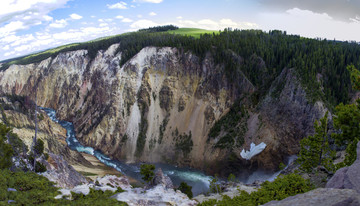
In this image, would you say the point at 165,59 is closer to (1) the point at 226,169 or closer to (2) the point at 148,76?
(2) the point at 148,76

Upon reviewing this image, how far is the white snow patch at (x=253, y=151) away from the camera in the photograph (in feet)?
161

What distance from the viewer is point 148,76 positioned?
6956 cm

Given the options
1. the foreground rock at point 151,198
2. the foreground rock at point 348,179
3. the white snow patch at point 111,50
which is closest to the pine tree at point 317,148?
the foreground rock at point 348,179

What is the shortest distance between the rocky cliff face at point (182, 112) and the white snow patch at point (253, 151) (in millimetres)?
961

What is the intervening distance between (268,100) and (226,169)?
1916 centimetres

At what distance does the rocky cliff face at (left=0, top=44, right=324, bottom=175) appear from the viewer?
161 ft

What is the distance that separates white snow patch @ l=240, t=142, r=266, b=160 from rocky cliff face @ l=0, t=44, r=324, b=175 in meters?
0.96

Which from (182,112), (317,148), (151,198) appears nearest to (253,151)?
(182,112)

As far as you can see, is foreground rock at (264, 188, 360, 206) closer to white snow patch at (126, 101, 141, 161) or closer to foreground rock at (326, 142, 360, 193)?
foreground rock at (326, 142, 360, 193)

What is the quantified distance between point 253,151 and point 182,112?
23.2 m

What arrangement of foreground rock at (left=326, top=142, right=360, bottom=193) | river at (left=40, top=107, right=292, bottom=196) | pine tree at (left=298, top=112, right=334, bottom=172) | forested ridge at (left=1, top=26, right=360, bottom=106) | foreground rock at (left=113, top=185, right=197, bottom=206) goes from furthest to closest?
1. forested ridge at (left=1, top=26, right=360, bottom=106)
2. river at (left=40, top=107, right=292, bottom=196)
3. pine tree at (left=298, top=112, right=334, bottom=172)
4. foreground rock at (left=113, top=185, right=197, bottom=206)
5. foreground rock at (left=326, top=142, right=360, bottom=193)

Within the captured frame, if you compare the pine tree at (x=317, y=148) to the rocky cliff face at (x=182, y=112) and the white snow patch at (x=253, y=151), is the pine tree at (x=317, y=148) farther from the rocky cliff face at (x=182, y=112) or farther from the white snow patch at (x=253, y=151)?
the white snow patch at (x=253, y=151)

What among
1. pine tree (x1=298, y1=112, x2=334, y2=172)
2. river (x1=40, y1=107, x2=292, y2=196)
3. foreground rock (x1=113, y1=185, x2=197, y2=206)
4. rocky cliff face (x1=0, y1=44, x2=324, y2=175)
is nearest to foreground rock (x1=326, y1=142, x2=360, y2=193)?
foreground rock (x1=113, y1=185, x2=197, y2=206)

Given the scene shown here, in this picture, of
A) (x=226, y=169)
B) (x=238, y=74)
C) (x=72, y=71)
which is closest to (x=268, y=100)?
(x=238, y=74)
